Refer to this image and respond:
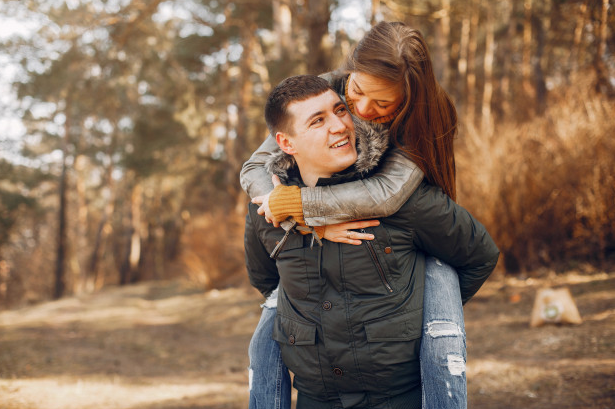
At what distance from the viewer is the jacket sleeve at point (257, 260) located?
263 centimetres

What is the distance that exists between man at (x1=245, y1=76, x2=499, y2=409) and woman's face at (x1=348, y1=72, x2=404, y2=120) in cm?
8

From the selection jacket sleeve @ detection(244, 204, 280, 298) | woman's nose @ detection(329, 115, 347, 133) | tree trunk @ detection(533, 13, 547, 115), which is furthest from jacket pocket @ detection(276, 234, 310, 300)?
tree trunk @ detection(533, 13, 547, 115)

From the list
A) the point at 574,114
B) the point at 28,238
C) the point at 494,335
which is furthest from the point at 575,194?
the point at 28,238

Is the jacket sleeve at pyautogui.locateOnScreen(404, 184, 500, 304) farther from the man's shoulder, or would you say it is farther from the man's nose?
the man's nose

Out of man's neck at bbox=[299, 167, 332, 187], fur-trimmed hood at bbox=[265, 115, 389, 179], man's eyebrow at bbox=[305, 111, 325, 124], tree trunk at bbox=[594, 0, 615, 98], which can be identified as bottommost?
man's neck at bbox=[299, 167, 332, 187]

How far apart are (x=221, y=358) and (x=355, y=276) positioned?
5.47 m

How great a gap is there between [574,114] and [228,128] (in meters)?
16.1

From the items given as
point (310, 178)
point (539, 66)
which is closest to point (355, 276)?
point (310, 178)

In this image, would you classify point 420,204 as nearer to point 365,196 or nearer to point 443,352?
point 365,196

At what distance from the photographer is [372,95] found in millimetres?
2318

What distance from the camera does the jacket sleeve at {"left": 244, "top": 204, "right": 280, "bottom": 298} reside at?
8.64 ft

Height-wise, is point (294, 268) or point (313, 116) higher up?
point (313, 116)

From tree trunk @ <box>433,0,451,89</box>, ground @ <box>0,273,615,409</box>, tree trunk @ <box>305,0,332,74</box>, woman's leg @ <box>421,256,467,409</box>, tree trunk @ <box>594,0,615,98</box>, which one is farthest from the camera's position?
tree trunk @ <box>433,0,451,89</box>

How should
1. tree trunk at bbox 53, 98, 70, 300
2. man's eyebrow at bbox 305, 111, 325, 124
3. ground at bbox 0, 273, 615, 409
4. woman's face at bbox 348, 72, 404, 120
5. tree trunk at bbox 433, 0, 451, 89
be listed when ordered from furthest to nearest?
tree trunk at bbox 53, 98, 70, 300, tree trunk at bbox 433, 0, 451, 89, ground at bbox 0, 273, 615, 409, man's eyebrow at bbox 305, 111, 325, 124, woman's face at bbox 348, 72, 404, 120
